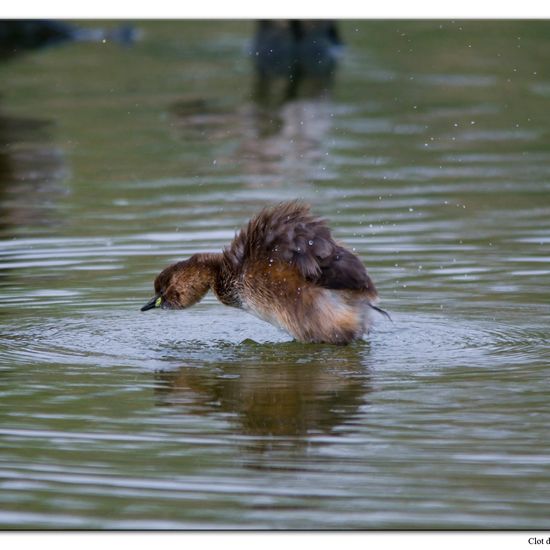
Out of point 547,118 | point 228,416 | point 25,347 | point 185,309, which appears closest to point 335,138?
point 547,118

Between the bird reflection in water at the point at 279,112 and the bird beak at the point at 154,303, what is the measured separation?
503 centimetres

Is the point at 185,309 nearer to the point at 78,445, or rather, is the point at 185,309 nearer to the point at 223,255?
the point at 223,255

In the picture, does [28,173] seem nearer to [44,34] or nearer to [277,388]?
[277,388]

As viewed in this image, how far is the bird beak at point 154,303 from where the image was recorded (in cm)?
954

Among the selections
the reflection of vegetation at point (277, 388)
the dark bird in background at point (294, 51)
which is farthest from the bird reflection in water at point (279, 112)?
the reflection of vegetation at point (277, 388)

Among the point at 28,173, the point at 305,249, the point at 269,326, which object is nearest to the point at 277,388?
the point at 305,249

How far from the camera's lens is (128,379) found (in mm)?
8195

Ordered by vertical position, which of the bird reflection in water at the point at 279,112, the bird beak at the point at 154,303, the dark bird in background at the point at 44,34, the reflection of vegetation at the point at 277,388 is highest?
the dark bird in background at the point at 44,34

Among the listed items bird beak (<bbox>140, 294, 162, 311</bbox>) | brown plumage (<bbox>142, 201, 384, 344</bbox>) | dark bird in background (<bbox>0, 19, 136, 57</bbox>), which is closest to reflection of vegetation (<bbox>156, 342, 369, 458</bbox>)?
brown plumage (<bbox>142, 201, 384, 344</bbox>)

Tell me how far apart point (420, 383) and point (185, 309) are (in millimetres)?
2681

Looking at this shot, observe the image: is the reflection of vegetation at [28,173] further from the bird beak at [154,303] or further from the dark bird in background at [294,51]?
the dark bird in background at [294,51]

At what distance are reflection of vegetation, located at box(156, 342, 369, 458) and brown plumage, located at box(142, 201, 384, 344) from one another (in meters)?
0.19

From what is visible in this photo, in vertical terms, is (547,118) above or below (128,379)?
above

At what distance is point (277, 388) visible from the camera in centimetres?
797
